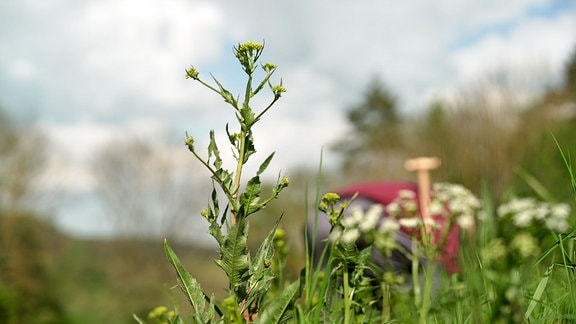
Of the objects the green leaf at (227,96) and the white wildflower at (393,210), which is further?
the white wildflower at (393,210)

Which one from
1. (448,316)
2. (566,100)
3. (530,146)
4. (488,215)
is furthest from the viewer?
(566,100)

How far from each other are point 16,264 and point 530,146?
554 inches

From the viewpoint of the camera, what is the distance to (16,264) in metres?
19.3

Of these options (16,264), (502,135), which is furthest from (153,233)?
(502,135)

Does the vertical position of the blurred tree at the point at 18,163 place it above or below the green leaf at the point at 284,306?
below

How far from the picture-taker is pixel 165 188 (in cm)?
2952

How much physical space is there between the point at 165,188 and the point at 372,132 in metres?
11.1

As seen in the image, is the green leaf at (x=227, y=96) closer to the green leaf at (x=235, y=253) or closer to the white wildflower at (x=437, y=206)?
the green leaf at (x=235, y=253)

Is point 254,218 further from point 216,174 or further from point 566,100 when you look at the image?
point 216,174

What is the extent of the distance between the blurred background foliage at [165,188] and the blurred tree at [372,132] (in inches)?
4.3

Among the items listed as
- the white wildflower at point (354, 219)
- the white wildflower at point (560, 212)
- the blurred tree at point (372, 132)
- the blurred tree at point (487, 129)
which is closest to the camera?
the white wildflower at point (354, 219)

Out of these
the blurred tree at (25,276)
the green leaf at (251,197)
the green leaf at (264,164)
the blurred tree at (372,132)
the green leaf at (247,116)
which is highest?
the green leaf at (247,116)

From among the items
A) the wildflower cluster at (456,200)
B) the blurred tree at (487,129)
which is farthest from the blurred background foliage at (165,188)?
the wildflower cluster at (456,200)

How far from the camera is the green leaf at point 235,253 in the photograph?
3.96ft
